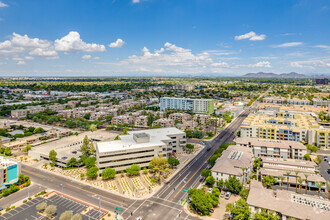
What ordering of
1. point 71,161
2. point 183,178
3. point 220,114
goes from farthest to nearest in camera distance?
point 220,114
point 71,161
point 183,178

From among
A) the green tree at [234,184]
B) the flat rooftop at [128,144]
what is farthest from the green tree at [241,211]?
the flat rooftop at [128,144]

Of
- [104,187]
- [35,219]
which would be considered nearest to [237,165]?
[104,187]

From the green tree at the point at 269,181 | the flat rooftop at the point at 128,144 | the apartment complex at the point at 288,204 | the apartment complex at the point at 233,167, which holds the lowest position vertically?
the green tree at the point at 269,181

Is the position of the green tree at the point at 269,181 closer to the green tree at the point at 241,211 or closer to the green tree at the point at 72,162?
the green tree at the point at 241,211

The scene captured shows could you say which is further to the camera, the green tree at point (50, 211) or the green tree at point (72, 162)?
the green tree at point (72, 162)

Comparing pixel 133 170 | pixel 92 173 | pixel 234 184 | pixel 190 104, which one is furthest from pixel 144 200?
pixel 190 104

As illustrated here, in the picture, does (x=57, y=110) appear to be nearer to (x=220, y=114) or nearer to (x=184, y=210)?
(x=220, y=114)
